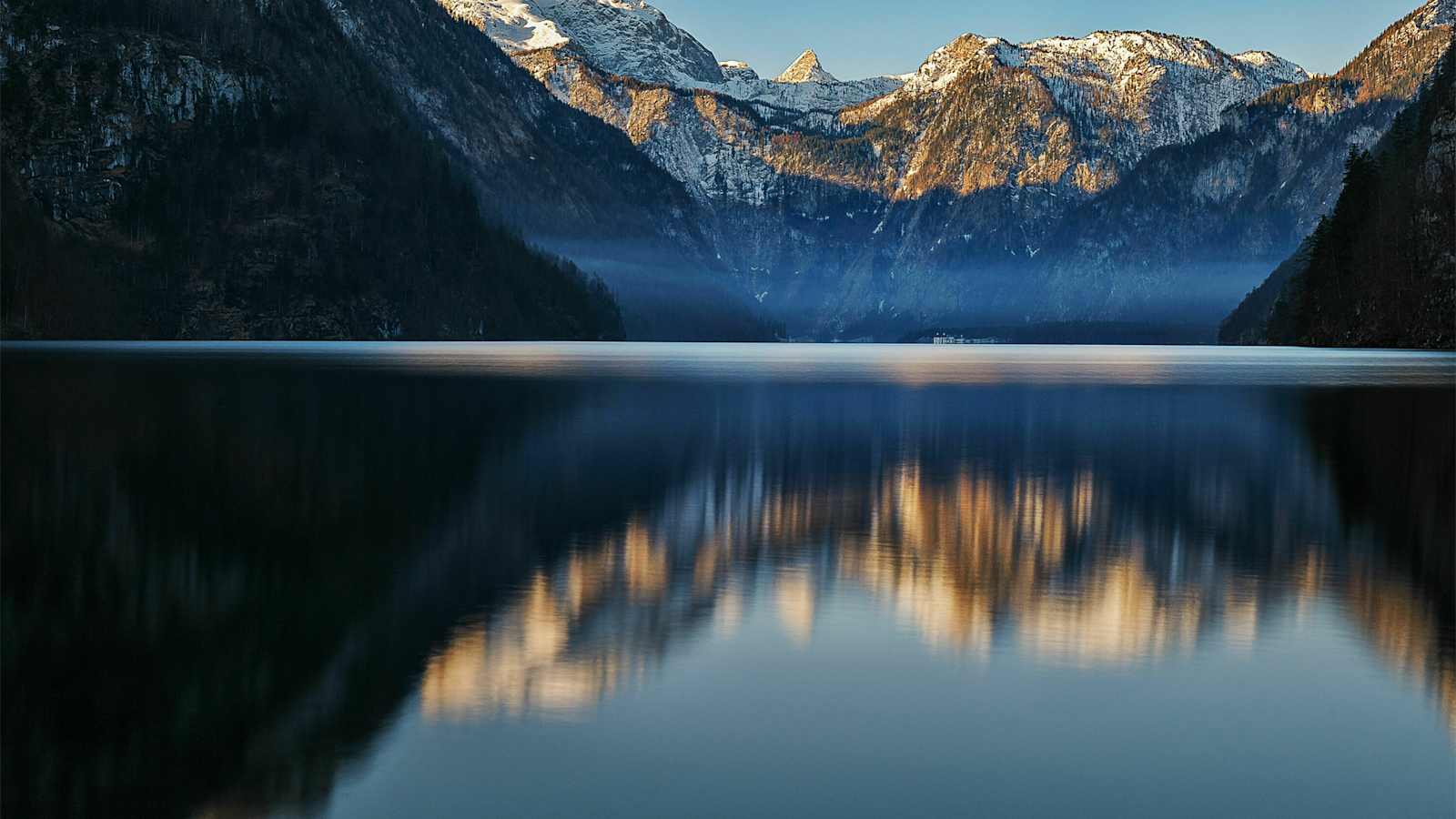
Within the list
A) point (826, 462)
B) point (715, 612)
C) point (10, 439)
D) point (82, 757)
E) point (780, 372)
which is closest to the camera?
point (82, 757)

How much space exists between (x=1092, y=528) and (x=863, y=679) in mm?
15026

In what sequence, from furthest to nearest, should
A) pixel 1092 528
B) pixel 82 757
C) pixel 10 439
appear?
1. pixel 10 439
2. pixel 1092 528
3. pixel 82 757

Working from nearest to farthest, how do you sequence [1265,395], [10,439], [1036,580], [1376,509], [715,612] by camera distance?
[715,612] < [1036,580] < [1376,509] < [10,439] < [1265,395]

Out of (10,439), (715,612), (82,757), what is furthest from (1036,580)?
(10,439)

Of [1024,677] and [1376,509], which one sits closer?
[1024,677]

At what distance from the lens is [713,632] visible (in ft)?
68.1

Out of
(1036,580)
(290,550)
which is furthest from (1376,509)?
(290,550)

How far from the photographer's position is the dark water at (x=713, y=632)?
14148 millimetres

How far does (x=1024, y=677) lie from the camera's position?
1822 centimetres

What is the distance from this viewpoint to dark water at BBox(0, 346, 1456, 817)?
1415 centimetres

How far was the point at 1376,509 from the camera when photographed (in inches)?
1395

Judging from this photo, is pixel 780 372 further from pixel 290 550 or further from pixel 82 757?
pixel 82 757

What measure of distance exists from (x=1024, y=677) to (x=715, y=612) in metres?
5.60

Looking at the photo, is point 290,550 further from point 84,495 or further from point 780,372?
point 780,372
